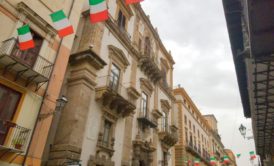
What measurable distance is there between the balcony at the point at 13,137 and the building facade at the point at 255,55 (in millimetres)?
8417

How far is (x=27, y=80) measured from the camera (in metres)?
10.1

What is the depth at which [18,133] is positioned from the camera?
9.26m

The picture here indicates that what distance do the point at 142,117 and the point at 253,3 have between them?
14.4 m

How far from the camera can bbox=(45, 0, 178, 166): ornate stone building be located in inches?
486

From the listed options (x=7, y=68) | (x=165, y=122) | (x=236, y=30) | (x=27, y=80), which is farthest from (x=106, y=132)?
(x=165, y=122)

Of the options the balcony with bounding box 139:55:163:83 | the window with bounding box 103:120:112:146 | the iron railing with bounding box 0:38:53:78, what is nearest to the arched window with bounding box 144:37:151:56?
the balcony with bounding box 139:55:163:83

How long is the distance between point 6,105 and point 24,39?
276 centimetres

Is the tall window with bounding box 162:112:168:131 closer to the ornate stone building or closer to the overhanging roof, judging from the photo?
the ornate stone building

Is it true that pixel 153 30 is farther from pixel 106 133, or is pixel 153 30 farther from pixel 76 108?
pixel 76 108

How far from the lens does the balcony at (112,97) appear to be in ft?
45.7

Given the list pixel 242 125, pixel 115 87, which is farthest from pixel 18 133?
pixel 242 125

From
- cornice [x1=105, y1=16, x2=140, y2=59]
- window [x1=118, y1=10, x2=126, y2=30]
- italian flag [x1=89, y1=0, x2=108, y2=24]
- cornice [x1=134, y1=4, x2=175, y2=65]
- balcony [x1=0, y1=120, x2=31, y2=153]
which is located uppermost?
cornice [x1=134, y1=4, x2=175, y2=65]

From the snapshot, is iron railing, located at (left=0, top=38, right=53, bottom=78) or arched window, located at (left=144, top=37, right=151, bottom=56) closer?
iron railing, located at (left=0, top=38, right=53, bottom=78)

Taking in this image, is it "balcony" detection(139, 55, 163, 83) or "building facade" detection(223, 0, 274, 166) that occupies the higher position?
"balcony" detection(139, 55, 163, 83)
